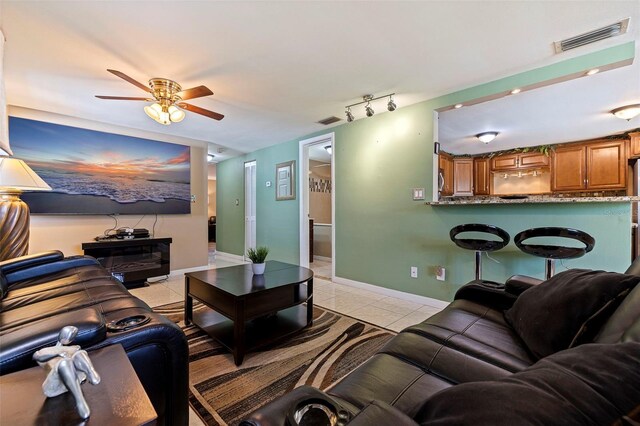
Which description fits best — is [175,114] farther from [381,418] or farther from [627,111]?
[627,111]

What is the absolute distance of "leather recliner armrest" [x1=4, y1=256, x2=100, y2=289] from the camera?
192cm

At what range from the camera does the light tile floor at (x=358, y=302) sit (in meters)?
2.68

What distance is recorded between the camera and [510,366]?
0.98 m

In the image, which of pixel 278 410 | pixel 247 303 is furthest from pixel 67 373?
→ pixel 247 303

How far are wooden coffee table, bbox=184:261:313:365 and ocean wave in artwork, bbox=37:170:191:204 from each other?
2.38m

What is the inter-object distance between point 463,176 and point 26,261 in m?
6.18

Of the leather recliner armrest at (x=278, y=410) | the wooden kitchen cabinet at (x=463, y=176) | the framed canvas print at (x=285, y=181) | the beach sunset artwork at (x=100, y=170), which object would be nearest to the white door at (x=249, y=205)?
the framed canvas print at (x=285, y=181)

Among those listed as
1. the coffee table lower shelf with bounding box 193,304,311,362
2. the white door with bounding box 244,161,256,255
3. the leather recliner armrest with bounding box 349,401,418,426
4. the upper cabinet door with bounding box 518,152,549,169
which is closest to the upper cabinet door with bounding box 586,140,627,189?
the upper cabinet door with bounding box 518,152,549,169

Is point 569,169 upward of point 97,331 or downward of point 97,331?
upward

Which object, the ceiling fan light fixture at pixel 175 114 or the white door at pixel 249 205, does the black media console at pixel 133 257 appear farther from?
the ceiling fan light fixture at pixel 175 114

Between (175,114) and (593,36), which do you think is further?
(175,114)

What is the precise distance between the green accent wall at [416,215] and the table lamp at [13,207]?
126 inches

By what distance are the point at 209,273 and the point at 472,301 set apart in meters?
2.15

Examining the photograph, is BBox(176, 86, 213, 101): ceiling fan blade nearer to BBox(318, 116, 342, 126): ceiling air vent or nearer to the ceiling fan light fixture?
the ceiling fan light fixture
